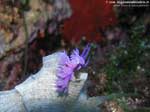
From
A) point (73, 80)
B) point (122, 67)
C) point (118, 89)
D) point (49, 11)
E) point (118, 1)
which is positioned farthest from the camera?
point (118, 1)

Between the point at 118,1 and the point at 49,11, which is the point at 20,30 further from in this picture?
the point at 118,1

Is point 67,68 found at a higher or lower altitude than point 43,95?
higher

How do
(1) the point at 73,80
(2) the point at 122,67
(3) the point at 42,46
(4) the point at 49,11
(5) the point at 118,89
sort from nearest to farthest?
1. (1) the point at 73,80
2. (5) the point at 118,89
3. (2) the point at 122,67
4. (4) the point at 49,11
5. (3) the point at 42,46

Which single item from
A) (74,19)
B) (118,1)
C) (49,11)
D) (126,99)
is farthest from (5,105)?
(118,1)

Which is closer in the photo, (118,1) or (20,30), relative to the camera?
(20,30)

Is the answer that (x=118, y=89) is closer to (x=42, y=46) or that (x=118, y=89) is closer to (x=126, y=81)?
(x=126, y=81)

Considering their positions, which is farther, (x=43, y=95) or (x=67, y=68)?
(x=43, y=95)

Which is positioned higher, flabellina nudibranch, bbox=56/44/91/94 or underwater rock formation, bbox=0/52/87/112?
flabellina nudibranch, bbox=56/44/91/94

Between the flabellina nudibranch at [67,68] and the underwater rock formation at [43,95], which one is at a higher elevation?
the flabellina nudibranch at [67,68]

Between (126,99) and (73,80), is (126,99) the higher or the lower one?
the lower one
